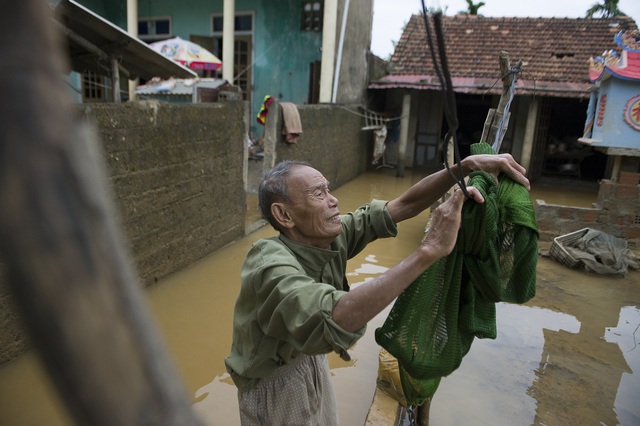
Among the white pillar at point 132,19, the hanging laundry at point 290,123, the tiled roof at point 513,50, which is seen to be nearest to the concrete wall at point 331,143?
the hanging laundry at point 290,123

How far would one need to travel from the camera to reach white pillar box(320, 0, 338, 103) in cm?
1172

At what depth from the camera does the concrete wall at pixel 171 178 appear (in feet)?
14.9

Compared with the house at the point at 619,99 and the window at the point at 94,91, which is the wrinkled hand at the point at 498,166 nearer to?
the house at the point at 619,99

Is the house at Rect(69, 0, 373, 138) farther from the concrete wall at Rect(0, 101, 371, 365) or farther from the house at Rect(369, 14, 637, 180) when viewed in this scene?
the concrete wall at Rect(0, 101, 371, 365)

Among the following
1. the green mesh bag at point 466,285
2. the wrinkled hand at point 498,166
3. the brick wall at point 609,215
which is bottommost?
the brick wall at point 609,215

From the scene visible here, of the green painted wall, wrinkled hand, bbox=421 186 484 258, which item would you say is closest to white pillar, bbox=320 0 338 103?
the green painted wall

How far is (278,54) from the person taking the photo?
45.6 feet

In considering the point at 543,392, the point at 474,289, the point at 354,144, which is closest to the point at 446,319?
the point at 474,289

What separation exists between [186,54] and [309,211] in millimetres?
10332

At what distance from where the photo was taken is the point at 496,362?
171 inches

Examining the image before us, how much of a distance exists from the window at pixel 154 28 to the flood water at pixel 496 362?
10.9 m

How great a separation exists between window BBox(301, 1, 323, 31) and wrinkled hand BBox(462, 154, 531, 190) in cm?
1236

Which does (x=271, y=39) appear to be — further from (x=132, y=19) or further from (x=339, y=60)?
(x=132, y=19)

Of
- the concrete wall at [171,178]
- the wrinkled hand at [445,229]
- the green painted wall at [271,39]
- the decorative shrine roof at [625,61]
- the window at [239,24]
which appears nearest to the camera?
the wrinkled hand at [445,229]
